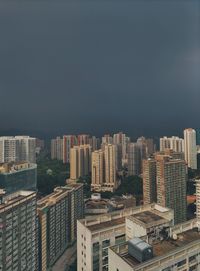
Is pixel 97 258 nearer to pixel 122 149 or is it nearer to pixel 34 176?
pixel 34 176

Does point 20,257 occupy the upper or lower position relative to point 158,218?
lower

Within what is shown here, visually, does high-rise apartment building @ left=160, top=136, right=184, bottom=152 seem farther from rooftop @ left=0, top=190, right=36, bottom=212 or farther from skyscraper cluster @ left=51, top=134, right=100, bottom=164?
rooftop @ left=0, top=190, right=36, bottom=212

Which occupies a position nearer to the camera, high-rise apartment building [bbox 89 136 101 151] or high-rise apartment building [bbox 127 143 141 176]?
high-rise apartment building [bbox 127 143 141 176]

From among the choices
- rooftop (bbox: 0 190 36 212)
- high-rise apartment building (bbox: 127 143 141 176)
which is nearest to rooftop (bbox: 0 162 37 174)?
rooftop (bbox: 0 190 36 212)

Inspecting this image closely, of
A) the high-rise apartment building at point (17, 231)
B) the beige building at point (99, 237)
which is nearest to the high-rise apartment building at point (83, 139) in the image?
the high-rise apartment building at point (17, 231)

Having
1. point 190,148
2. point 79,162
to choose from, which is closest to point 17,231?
point 79,162

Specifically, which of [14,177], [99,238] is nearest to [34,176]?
[14,177]
